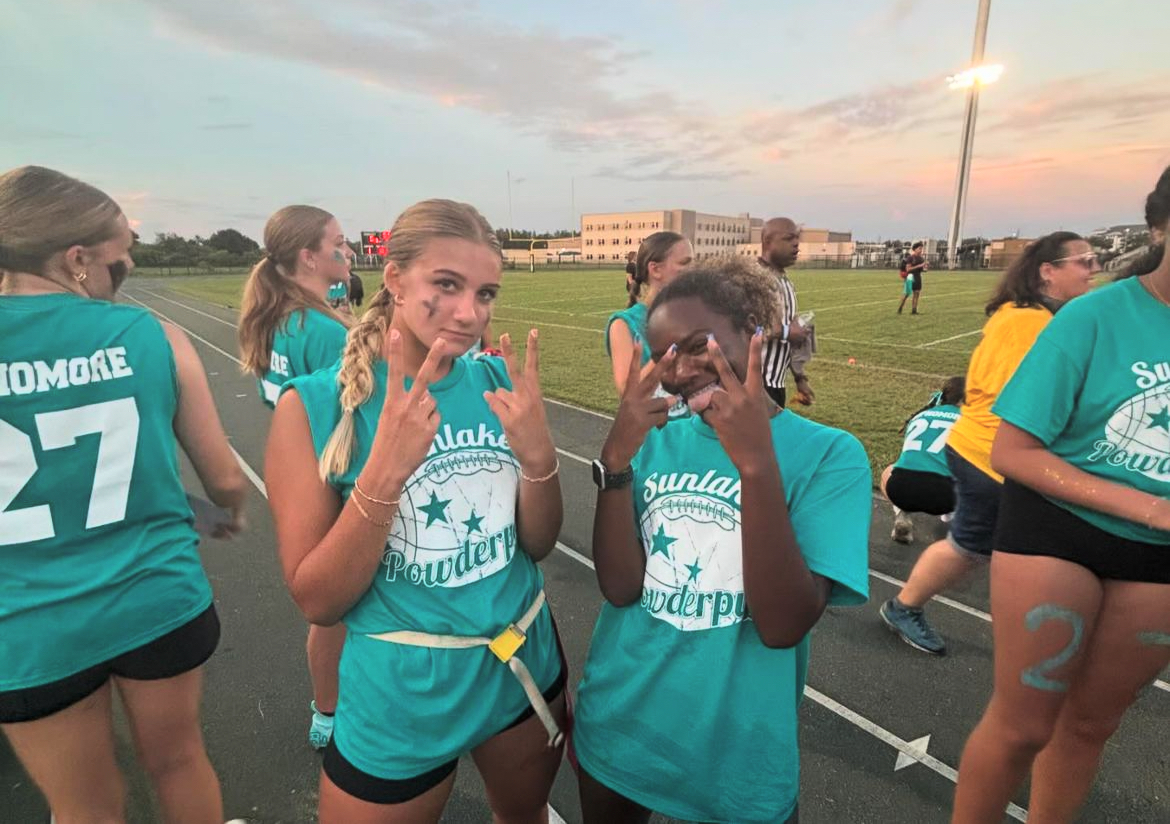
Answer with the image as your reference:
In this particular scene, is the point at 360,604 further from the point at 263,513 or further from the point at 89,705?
the point at 263,513

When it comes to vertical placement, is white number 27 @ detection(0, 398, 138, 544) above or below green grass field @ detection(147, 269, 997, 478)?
above

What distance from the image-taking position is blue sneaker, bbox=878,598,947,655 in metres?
3.28

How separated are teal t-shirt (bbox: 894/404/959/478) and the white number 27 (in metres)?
3.74

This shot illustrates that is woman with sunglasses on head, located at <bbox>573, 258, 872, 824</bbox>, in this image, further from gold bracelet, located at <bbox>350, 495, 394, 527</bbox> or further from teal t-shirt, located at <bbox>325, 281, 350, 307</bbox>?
teal t-shirt, located at <bbox>325, 281, 350, 307</bbox>

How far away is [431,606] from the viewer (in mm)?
1454

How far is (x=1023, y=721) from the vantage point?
5.77ft

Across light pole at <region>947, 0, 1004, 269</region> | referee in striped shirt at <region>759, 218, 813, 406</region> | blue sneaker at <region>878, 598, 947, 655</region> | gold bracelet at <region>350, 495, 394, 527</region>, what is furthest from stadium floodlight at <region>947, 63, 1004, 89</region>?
gold bracelet at <region>350, 495, 394, 527</region>

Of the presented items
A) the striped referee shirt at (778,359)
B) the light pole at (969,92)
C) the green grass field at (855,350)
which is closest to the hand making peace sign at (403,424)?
the striped referee shirt at (778,359)

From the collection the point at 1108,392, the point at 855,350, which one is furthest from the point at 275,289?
the point at 855,350

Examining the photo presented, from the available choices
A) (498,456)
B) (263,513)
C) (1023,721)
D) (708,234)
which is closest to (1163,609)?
(1023,721)

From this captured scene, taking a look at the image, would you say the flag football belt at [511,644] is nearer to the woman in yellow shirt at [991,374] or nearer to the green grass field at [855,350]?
the woman in yellow shirt at [991,374]

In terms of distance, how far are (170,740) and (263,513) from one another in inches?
155

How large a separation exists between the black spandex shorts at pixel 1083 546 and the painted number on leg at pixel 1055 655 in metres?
0.14

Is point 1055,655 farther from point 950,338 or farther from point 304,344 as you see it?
point 950,338
